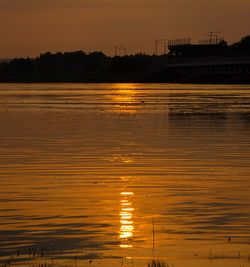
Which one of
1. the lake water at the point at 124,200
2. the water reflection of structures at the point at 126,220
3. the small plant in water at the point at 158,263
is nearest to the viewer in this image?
the small plant in water at the point at 158,263

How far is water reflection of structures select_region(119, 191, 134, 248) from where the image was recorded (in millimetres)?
17125

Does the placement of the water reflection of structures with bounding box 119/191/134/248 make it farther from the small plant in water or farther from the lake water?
the small plant in water

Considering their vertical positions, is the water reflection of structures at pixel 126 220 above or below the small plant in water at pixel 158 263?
below

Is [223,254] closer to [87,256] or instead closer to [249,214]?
[87,256]

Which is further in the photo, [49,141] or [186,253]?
[49,141]

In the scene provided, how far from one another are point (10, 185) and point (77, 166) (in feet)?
18.7

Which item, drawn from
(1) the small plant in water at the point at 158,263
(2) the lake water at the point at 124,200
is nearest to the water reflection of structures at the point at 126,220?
(2) the lake water at the point at 124,200

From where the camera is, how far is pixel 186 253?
1614 centimetres

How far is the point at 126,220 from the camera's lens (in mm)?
19438

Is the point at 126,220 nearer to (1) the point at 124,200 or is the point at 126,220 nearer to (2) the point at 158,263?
(1) the point at 124,200

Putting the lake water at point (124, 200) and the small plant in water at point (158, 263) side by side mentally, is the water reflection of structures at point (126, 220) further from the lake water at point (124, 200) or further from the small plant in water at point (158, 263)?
the small plant in water at point (158, 263)

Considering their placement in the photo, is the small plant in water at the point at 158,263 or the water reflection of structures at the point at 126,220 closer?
the small plant in water at the point at 158,263

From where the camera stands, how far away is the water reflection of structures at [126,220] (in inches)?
674

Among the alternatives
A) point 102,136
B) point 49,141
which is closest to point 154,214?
point 49,141
